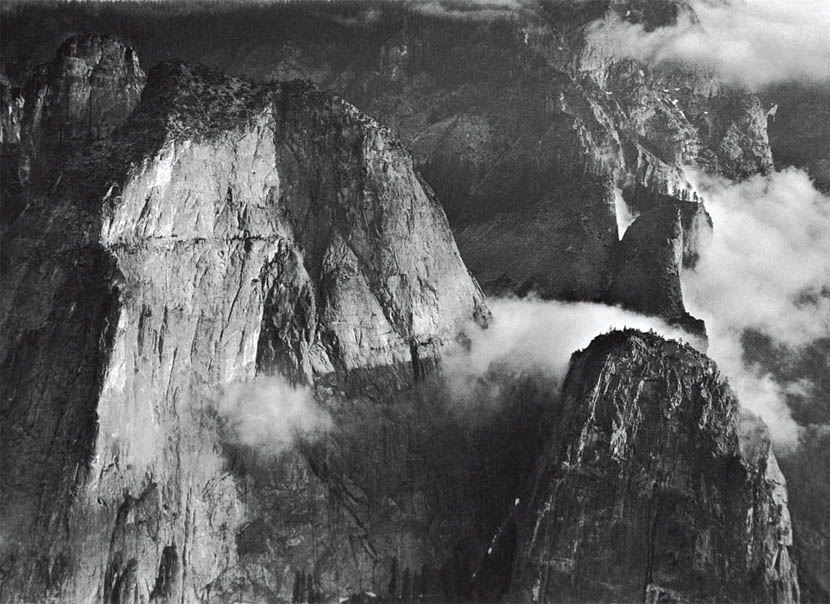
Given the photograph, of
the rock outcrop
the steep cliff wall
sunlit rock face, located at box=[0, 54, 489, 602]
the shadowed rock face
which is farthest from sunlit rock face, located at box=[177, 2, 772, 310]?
the shadowed rock face

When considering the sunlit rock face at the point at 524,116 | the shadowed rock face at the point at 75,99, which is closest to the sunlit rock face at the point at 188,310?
the shadowed rock face at the point at 75,99

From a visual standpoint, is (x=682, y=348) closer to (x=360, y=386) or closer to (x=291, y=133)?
(x=360, y=386)

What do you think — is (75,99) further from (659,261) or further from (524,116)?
(659,261)

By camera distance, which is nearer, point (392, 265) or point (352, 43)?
point (392, 265)

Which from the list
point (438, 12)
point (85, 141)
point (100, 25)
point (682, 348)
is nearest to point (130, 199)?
point (85, 141)

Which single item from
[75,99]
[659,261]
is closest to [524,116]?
[659,261]

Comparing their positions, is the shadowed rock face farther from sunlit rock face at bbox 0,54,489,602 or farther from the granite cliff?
sunlit rock face at bbox 0,54,489,602
